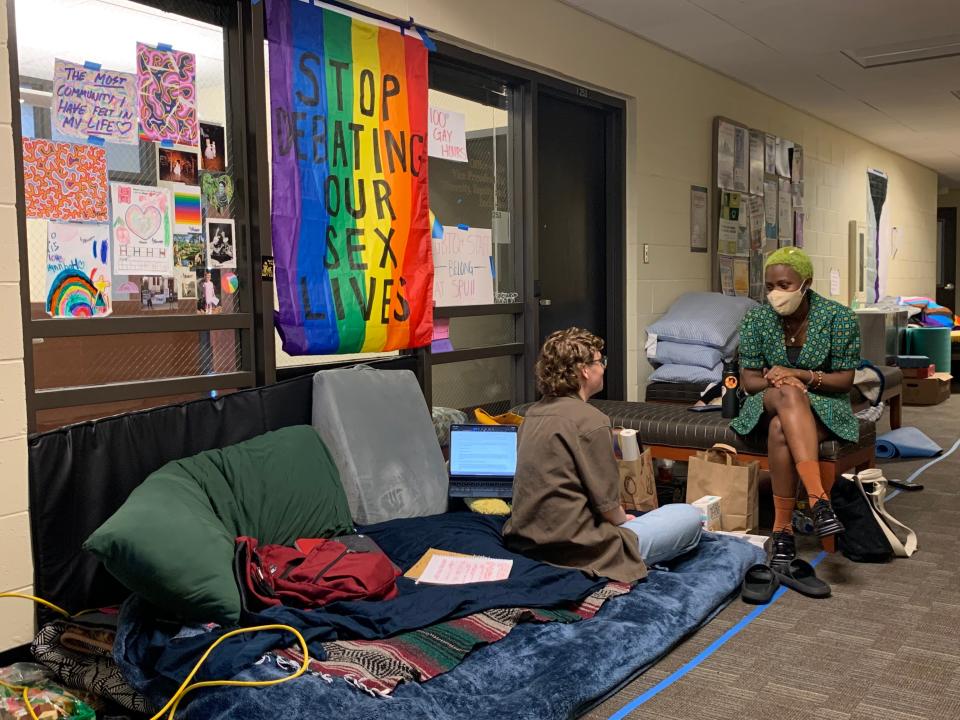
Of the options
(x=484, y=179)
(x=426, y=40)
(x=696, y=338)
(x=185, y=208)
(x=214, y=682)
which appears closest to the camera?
(x=214, y=682)

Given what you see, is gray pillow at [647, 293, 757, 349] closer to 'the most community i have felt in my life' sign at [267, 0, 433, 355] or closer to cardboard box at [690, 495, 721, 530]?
cardboard box at [690, 495, 721, 530]

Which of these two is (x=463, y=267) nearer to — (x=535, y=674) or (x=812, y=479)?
(x=812, y=479)

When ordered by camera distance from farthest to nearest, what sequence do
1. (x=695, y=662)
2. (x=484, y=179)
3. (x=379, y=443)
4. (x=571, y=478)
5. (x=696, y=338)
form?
(x=696, y=338) < (x=484, y=179) < (x=379, y=443) < (x=571, y=478) < (x=695, y=662)

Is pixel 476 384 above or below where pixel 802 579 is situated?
above

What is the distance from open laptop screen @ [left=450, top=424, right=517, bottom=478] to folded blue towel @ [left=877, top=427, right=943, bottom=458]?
115 inches

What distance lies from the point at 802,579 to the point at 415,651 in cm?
161

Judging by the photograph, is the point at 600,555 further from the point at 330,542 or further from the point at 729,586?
the point at 330,542

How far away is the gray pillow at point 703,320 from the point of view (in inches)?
218

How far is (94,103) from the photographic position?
9.51 ft

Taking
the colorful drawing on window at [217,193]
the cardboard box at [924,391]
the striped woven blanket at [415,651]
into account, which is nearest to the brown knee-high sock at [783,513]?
the striped woven blanket at [415,651]

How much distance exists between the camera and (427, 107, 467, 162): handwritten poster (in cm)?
431

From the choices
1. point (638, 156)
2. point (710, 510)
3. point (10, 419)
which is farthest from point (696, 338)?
point (10, 419)

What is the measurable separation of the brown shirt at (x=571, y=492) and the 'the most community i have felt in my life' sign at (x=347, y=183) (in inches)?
42.7

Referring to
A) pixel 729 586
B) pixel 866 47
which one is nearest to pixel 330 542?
pixel 729 586
